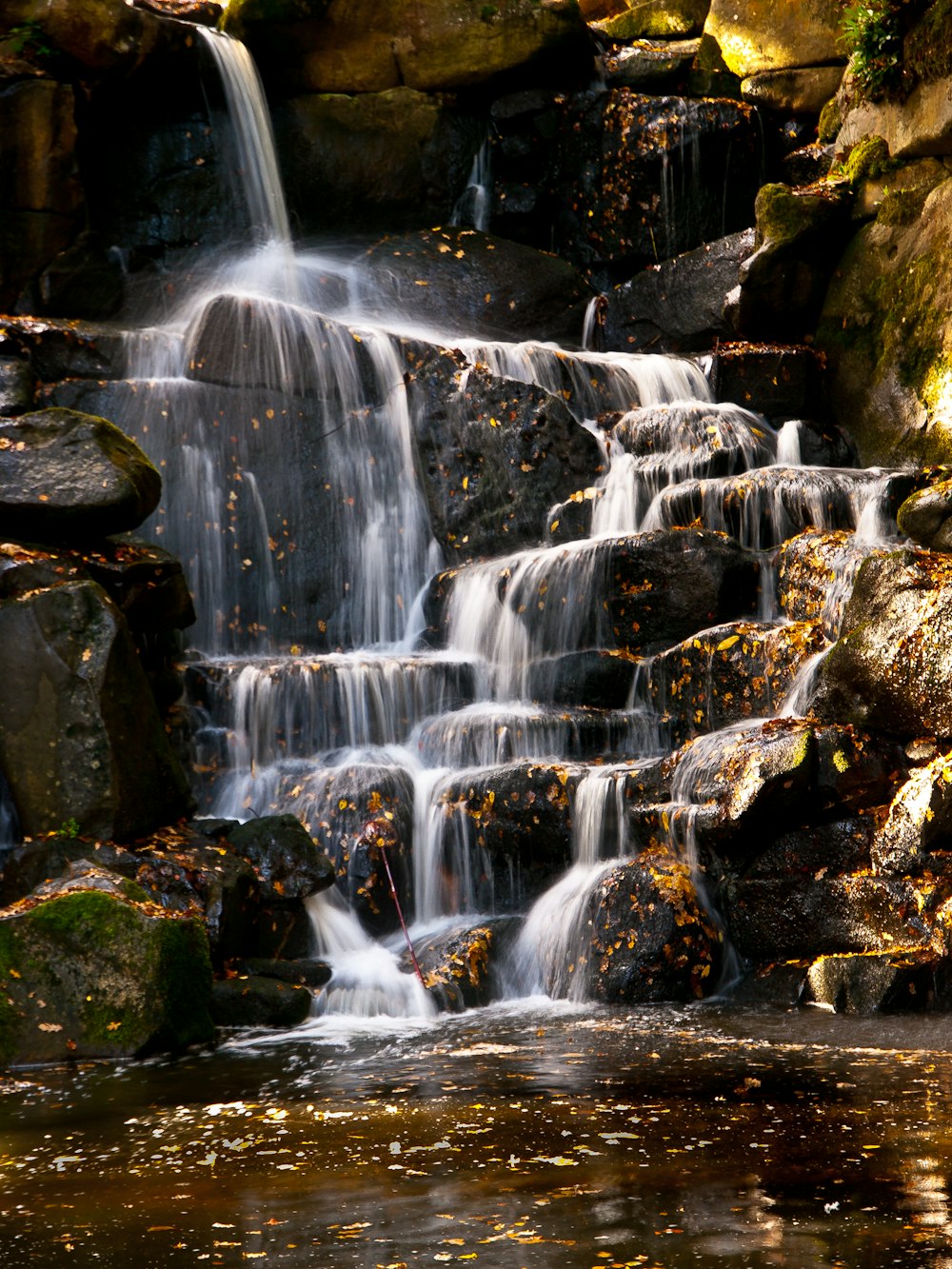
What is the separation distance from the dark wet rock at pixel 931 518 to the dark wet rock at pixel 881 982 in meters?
3.32

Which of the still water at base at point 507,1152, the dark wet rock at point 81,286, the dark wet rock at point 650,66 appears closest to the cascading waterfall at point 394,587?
the dark wet rock at point 81,286

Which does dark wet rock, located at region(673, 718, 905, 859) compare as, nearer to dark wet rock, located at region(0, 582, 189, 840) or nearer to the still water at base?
the still water at base

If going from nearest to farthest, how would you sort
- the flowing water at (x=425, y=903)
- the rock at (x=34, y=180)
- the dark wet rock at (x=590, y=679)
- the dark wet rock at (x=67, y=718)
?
the flowing water at (x=425, y=903) → the dark wet rock at (x=67, y=718) → the dark wet rock at (x=590, y=679) → the rock at (x=34, y=180)

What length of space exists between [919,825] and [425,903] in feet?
11.5

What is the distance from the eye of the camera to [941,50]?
13711 millimetres

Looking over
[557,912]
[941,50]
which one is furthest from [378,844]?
[941,50]

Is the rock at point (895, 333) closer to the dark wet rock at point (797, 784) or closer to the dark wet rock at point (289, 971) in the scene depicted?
the dark wet rock at point (797, 784)

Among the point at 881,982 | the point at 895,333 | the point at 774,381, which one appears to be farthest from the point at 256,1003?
the point at 895,333

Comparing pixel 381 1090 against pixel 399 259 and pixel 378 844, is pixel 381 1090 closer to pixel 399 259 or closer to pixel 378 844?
pixel 378 844

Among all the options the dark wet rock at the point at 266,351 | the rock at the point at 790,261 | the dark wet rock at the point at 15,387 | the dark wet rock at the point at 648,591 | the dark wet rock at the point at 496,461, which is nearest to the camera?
the dark wet rock at the point at 648,591

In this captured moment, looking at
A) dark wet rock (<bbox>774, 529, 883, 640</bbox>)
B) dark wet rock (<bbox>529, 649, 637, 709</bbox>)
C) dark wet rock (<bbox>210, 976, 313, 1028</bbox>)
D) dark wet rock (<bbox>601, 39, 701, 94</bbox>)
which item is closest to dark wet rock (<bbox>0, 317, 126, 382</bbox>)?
dark wet rock (<bbox>529, 649, 637, 709</bbox>)

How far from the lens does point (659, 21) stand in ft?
63.5

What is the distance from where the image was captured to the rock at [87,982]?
22.9ft

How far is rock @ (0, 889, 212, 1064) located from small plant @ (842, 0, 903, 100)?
39.6 ft
